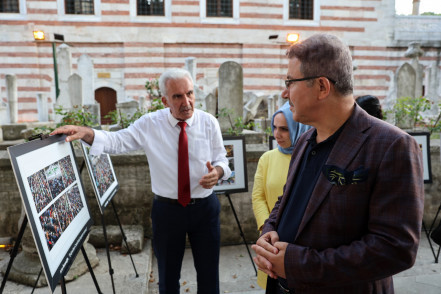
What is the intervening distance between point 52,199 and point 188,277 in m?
2.30

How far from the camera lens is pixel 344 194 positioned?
1.19 meters

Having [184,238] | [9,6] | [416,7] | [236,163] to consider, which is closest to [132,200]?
[236,163]

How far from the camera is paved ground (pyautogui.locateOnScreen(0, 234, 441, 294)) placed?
3.07 meters

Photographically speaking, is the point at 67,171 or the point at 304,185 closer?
the point at 304,185

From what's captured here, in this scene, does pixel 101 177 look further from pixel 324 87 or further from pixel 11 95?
pixel 11 95

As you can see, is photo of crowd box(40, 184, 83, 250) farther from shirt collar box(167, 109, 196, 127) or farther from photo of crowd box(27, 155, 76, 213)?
shirt collar box(167, 109, 196, 127)

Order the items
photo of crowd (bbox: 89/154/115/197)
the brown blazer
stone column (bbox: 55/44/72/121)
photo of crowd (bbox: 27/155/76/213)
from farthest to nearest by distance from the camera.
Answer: stone column (bbox: 55/44/72/121), photo of crowd (bbox: 89/154/115/197), photo of crowd (bbox: 27/155/76/213), the brown blazer

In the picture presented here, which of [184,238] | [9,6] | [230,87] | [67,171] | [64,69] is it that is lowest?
[184,238]

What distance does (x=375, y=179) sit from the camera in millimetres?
1155

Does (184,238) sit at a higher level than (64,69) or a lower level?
lower

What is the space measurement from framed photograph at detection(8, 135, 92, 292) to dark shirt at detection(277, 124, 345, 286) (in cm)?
112

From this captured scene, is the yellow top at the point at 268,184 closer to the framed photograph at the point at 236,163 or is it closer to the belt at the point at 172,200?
the belt at the point at 172,200

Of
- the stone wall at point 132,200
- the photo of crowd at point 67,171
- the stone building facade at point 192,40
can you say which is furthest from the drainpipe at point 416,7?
the photo of crowd at point 67,171

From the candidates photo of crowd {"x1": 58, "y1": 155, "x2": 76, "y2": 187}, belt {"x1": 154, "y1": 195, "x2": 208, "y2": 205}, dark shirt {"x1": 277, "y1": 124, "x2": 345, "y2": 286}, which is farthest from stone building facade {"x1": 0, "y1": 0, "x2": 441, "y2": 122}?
dark shirt {"x1": 277, "y1": 124, "x2": 345, "y2": 286}
